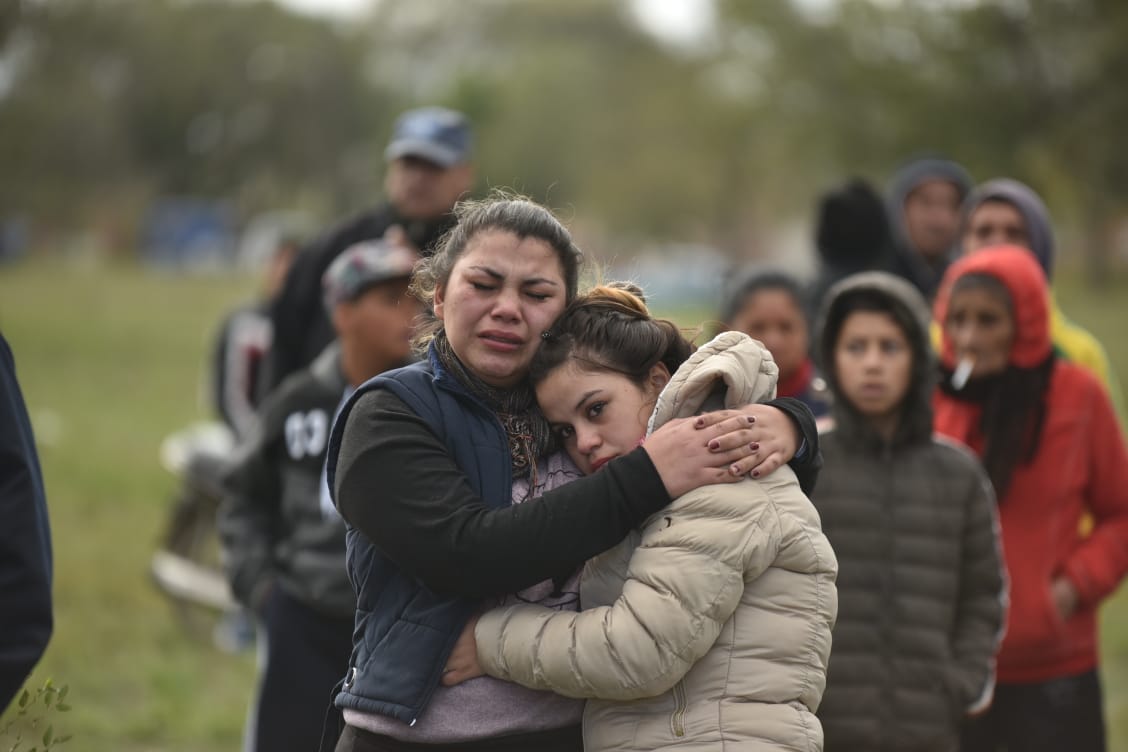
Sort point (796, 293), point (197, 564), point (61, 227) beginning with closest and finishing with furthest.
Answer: point (796, 293) < point (197, 564) < point (61, 227)

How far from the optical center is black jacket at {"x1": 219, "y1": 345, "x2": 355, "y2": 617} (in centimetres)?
399

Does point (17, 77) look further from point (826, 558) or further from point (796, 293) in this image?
point (826, 558)

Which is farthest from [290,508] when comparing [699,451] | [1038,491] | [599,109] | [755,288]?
[599,109]

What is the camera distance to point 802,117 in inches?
917

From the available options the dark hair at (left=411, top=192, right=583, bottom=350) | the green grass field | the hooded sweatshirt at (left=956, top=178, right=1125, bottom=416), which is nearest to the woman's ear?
the dark hair at (left=411, top=192, right=583, bottom=350)

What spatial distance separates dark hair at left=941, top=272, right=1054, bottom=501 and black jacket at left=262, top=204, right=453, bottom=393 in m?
2.34

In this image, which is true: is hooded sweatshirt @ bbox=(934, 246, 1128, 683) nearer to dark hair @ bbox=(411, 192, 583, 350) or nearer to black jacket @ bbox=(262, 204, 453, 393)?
dark hair @ bbox=(411, 192, 583, 350)

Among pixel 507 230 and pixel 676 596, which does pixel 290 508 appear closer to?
pixel 507 230

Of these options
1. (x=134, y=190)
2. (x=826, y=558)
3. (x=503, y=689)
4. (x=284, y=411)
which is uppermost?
(x=134, y=190)

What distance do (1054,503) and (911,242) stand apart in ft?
8.44

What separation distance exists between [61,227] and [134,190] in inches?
185

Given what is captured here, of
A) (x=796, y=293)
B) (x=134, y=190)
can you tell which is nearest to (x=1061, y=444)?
(x=796, y=293)

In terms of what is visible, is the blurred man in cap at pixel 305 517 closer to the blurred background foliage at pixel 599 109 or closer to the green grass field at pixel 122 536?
the blurred background foliage at pixel 599 109

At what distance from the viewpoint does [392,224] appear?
5801 millimetres
